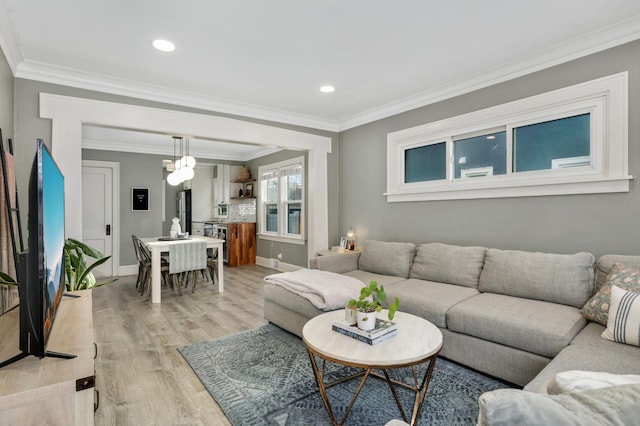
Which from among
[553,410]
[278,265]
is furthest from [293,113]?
[553,410]

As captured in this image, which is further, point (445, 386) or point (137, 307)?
point (137, 307)

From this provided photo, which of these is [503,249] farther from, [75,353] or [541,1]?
[75,353]

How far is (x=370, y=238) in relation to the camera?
4.61 meters

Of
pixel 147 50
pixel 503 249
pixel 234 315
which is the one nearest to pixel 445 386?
pixel 503 249

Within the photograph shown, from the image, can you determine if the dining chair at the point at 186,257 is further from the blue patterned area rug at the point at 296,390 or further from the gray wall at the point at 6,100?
the gray wall at the point at 6,100

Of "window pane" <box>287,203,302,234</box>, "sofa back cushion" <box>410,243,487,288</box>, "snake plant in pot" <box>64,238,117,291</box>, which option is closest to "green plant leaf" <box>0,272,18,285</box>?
"snake plant in pot" <box>64,238,117,291</box>

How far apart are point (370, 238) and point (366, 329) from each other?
8.94 feet

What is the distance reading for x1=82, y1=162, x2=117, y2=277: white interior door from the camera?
607cm

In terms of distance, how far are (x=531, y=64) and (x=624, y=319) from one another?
7.32 feet

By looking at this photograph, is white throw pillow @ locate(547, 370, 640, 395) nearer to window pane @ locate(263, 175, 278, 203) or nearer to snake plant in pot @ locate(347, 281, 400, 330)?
snake plant in pot @ locate(347, 281, 400, 330)

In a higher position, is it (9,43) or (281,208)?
(9,43)

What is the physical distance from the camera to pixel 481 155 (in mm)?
3479

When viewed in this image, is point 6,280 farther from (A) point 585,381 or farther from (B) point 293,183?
(B) point 293,183

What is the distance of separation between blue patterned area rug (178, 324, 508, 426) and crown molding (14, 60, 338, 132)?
2.66 meters
